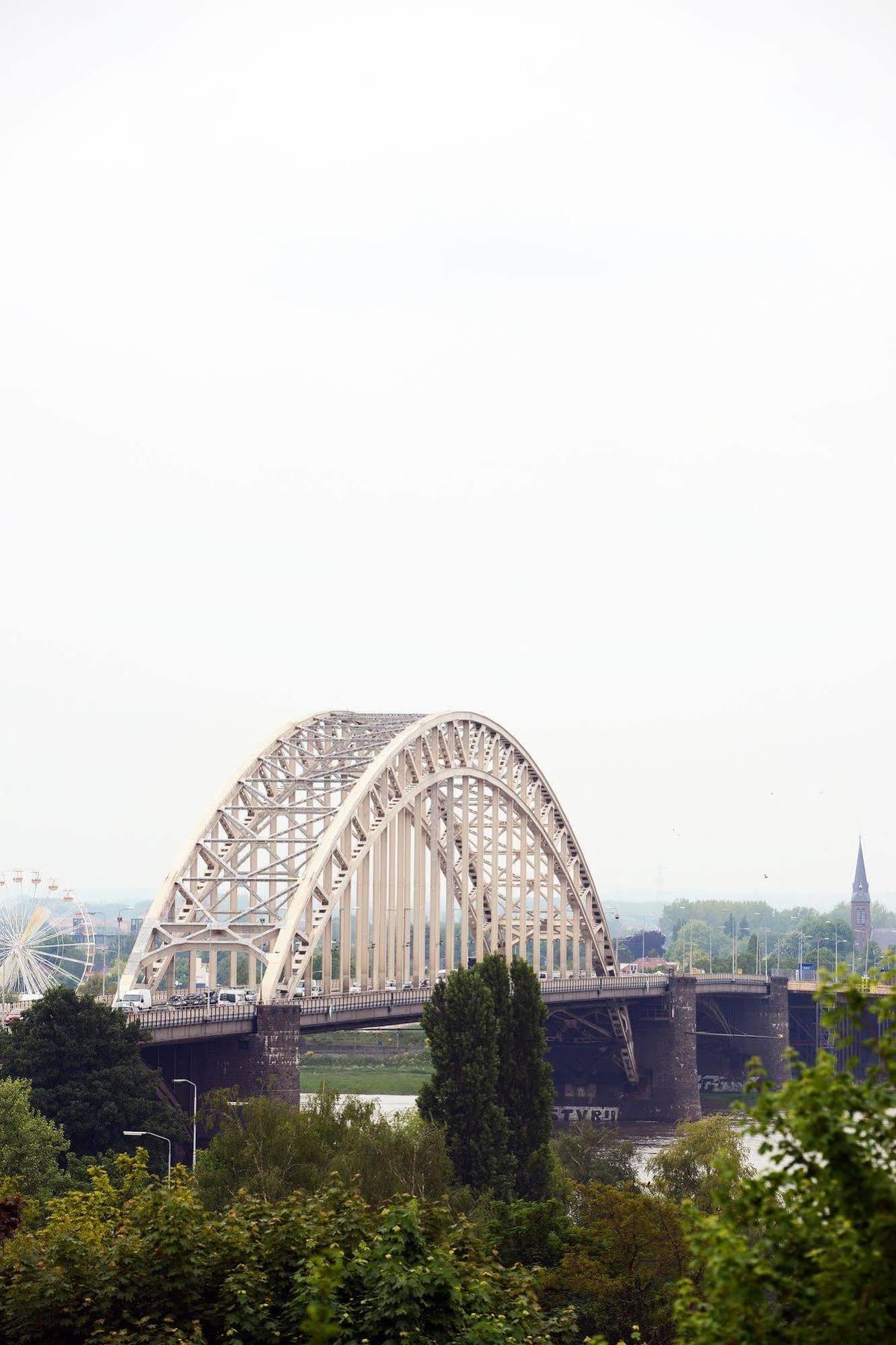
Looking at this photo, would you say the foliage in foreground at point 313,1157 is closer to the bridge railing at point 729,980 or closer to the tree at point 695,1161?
→ the tree at point 695,1161

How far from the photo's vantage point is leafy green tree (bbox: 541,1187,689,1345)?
4856 cm

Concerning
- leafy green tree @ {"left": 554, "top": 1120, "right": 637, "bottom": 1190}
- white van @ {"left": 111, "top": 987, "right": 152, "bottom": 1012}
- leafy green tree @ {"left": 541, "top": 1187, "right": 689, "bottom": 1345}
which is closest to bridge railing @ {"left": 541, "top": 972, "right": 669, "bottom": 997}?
leafy green tree @ {"left": 554, "top": 1120, "right": 637, "bottom": 1190}

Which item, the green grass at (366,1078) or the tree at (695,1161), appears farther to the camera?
the green grass at (366,1078)

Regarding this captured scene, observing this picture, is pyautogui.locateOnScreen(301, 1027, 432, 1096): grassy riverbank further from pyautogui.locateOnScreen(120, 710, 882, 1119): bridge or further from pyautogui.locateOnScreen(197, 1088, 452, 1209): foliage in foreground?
pyautogui.locateOnScreen(197, 1088, 452, 1209): foliage in foreground

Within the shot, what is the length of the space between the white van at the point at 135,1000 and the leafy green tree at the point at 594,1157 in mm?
21610

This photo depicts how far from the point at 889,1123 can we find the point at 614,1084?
131356 millimetres

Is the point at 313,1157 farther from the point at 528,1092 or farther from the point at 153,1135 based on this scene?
the point at 528,1092

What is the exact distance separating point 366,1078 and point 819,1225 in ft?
471

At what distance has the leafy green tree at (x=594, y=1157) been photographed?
286ft

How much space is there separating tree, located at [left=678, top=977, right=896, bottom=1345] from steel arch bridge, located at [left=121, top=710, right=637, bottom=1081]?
265 ft

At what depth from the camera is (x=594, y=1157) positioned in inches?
3666

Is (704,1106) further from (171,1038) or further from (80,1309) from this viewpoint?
(80,1309)

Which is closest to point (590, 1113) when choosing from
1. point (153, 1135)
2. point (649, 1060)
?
point (649, 1060)

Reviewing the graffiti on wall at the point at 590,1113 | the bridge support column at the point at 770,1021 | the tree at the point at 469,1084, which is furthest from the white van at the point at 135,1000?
the bridge support column at the point at 770,1021
